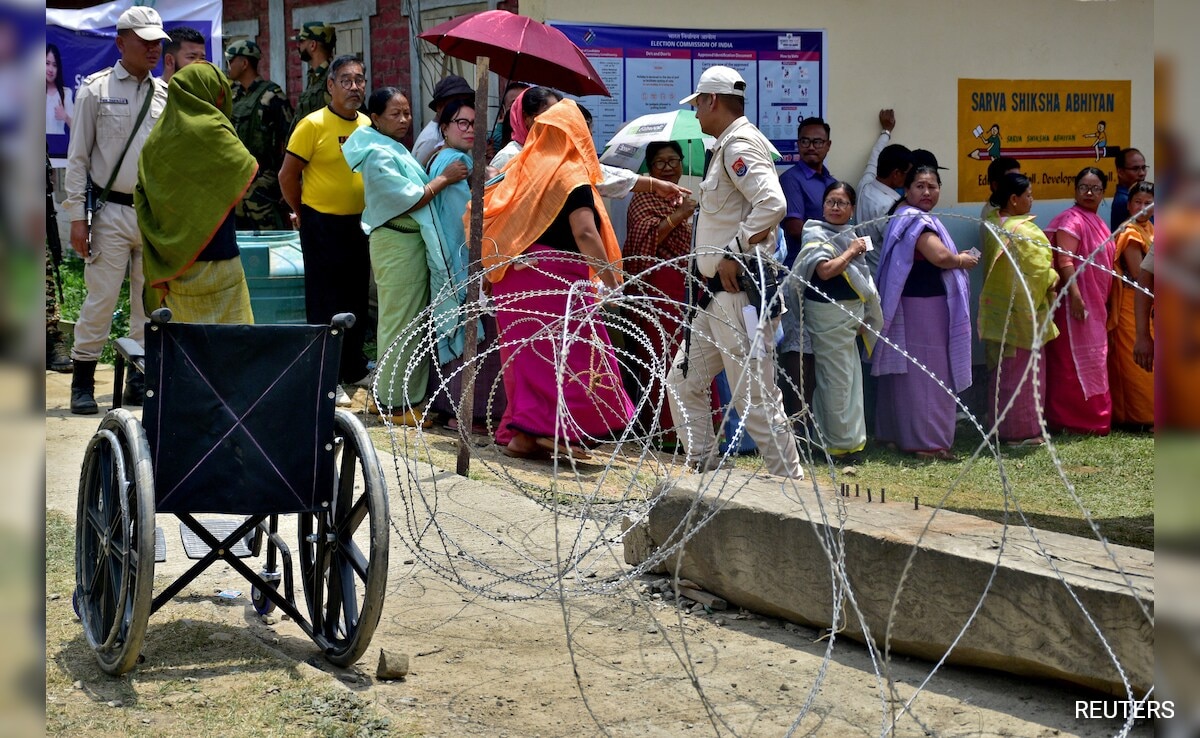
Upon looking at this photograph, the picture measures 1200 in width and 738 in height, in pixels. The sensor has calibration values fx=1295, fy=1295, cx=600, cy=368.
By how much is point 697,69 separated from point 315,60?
9.62 ft

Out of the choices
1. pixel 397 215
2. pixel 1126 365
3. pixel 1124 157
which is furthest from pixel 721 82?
pixel 1124 157

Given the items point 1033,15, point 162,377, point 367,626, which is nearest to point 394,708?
point 367,626

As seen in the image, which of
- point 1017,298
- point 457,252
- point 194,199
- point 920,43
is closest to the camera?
point 194,199

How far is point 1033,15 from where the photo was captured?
9.56 metres

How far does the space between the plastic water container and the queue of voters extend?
24.1 inches

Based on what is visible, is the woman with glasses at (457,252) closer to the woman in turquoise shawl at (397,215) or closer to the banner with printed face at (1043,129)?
the woman in turquoise shawl at (397,215)

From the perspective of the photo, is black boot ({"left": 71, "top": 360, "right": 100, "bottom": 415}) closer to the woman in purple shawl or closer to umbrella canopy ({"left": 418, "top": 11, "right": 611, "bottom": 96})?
umbrella canopy ({"left": 418, "top": 11, "right": 611, "bottom": 96})

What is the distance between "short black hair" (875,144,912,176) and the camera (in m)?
8.09

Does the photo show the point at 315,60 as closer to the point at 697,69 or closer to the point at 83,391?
the point at 697,69

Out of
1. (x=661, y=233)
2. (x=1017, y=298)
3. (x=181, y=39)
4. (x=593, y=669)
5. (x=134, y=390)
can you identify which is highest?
(x=181, y=39)

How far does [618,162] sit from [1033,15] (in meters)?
3.81

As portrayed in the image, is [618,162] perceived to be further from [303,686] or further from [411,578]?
[303,686]

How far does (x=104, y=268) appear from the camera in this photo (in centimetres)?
738

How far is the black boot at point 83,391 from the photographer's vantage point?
748 cm
